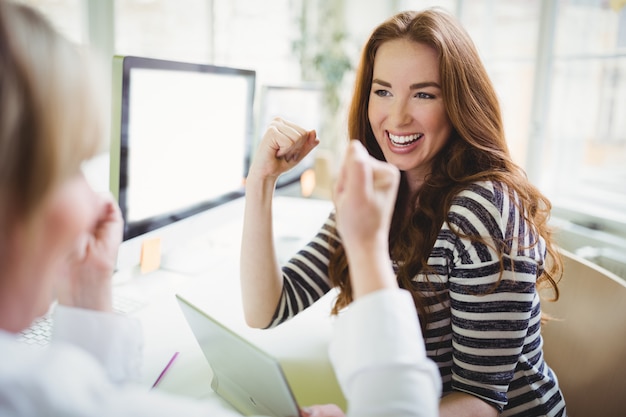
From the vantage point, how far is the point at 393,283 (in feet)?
1.69

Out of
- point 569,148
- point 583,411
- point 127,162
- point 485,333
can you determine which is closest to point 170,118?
point 127,162

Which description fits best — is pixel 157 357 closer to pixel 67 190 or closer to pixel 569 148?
pixel 67 190

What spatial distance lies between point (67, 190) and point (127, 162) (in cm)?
55

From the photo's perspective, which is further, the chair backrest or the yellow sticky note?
the yellow sticky note

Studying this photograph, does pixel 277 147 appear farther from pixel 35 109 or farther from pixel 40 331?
pixel 35 109

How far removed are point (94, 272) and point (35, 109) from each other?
1.09 feet

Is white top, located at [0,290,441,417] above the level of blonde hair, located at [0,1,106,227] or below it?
below

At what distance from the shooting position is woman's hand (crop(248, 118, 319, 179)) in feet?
3.34

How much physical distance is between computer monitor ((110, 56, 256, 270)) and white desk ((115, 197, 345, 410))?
116mm

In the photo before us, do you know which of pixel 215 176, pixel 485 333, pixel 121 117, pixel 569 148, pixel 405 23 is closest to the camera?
pixel 485 333

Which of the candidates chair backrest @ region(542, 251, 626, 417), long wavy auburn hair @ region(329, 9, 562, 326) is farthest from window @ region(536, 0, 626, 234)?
long wavy auburn hair @ region(329, 9, 562, 326)

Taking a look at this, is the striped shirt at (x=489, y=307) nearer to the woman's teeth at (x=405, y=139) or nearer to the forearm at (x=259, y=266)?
the forearm at (x=259, y=266)

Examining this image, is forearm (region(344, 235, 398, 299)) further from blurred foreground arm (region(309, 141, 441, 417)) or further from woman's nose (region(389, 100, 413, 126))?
woman's nose (region(389, 100, 413, 126))

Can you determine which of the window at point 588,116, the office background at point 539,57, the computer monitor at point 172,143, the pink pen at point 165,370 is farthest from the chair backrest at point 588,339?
the window at point 588,116
